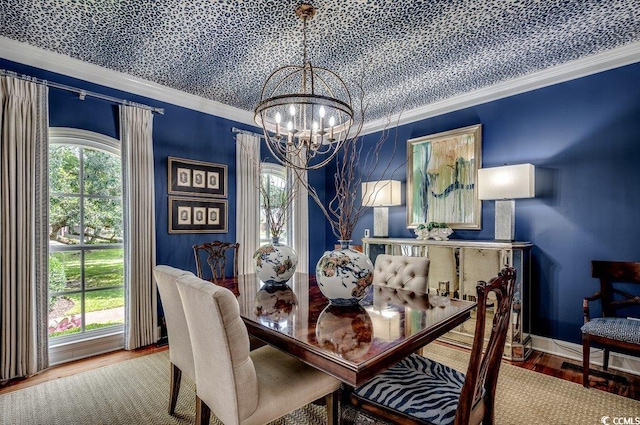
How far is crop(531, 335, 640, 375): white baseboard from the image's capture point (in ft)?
8.52

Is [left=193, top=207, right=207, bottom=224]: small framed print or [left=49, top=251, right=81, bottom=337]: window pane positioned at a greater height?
[left=193, top=207, right=207, bottom=224]: small framed print

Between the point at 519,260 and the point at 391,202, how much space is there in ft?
5.14

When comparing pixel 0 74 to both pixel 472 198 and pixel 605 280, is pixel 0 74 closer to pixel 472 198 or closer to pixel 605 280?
pixel 472 198

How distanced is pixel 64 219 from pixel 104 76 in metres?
1.40

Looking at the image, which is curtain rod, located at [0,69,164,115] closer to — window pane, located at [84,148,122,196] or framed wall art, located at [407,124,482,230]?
window pane, located at [84,148,122,196]

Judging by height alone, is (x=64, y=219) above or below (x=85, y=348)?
above

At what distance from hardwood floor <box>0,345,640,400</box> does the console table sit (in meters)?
0.16

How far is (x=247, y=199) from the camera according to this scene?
4105mm

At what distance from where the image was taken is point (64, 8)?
2174 millimetres

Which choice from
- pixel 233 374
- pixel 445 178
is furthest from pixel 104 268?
pixel 445 178

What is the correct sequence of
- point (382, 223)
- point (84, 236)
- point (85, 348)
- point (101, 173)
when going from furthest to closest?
point (382, 223)
point (101, 173)
point (84, 236)
point (85, 348)

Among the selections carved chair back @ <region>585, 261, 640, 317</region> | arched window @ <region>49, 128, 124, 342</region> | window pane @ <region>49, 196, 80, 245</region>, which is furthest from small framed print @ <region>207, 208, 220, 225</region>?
carved chair back @ <region>585, 261, 640, 317</region>

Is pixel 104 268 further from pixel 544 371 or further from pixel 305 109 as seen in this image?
pixel 544 371

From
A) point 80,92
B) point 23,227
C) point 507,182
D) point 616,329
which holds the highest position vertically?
point 80,92
